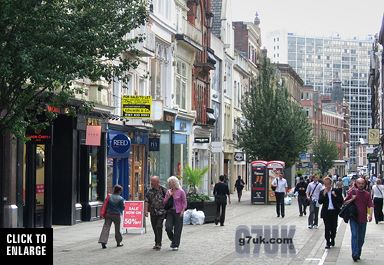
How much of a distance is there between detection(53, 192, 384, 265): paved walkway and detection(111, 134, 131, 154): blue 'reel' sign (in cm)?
441

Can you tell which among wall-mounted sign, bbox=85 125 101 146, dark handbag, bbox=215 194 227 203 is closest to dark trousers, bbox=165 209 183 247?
dark handbag, bbox=215 194 227 203

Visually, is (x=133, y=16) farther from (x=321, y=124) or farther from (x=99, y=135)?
(x=321, y=124)

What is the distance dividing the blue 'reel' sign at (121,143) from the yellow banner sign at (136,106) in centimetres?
89

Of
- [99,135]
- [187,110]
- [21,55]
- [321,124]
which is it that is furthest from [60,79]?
[321,124]

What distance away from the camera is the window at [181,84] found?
151 feet

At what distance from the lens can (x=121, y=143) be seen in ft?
107

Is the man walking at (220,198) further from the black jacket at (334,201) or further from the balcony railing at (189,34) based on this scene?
the balcony railing at (189,34)

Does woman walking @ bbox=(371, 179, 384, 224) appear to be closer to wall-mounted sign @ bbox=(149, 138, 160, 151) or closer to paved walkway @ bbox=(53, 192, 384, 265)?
paved walkway @ bbox=(53, 192, 384, 265)

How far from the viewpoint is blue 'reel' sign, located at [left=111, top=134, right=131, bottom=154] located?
107 feet

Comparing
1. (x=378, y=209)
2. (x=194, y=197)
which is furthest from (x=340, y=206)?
(x=378, y=209)

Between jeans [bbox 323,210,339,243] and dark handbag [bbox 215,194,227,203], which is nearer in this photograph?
jeans [bbox 323,210,339,243]

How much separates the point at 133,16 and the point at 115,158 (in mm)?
17198

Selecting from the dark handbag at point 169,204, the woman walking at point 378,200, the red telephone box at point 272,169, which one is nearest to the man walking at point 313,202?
the woman walking at point 378,200

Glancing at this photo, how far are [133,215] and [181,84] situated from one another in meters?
23.2
